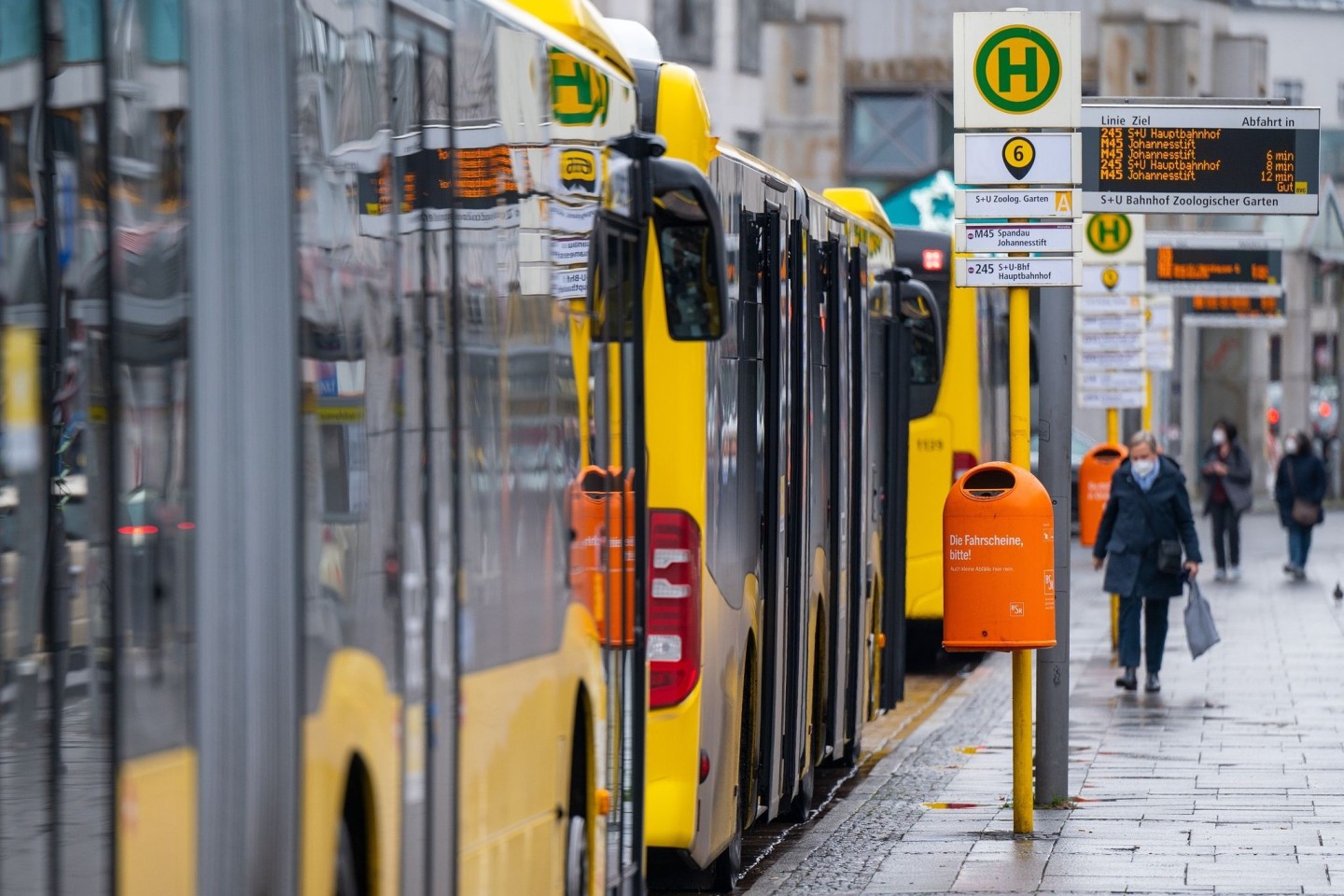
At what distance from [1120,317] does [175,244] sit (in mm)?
→ 17734

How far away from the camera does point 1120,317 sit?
68.6 ft

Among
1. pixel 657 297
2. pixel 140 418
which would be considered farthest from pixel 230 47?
pixel 657 297

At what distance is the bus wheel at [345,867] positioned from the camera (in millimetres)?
4371

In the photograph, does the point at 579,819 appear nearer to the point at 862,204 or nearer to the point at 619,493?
the point at 619,493

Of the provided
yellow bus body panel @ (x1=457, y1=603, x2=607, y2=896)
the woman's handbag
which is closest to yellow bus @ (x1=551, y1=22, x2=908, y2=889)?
yellow bus body panel @ (x1=457, y1=603, x2=607, y2=896)

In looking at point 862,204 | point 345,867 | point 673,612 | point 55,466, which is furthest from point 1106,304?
point 55,466

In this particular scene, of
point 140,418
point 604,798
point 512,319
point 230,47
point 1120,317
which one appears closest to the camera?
point 140,418

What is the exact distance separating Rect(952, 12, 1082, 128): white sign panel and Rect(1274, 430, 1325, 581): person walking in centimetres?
1773

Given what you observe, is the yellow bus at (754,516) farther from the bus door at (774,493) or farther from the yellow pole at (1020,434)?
the yellow pole at (1020,434)

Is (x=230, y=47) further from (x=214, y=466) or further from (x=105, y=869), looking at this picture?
(x=105, y=869)

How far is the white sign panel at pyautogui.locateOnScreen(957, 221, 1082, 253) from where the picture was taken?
10977 millimetres

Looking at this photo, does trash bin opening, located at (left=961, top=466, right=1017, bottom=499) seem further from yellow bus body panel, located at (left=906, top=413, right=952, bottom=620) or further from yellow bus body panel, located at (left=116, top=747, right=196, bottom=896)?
yellow bus body panel, located at (left=906, top=413, right=952, bottom=620)

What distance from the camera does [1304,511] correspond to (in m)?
28.7

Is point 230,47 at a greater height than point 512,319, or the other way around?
point 230,47
